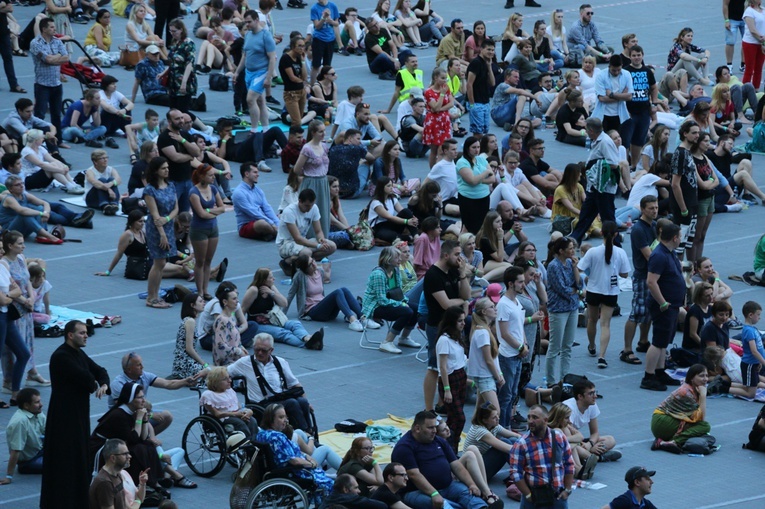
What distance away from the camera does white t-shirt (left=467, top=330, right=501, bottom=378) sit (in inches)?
550

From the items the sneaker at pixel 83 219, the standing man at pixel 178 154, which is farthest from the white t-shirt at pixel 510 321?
the sneaker at pixel 83 219

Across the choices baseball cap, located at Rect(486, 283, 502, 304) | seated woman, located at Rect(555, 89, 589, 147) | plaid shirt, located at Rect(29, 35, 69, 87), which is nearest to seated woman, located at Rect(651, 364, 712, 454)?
baseball cap, located at Rect(486, 283, 502, 304)

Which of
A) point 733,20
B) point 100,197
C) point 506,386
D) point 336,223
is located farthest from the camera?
point 733,20

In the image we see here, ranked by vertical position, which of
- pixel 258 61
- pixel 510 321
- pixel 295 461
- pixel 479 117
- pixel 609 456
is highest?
pixel 258 61

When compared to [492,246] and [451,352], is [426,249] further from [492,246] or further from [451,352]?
[451,352]

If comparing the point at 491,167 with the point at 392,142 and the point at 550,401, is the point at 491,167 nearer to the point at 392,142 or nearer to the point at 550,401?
the point at 392,142

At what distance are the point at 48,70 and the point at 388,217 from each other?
655cm

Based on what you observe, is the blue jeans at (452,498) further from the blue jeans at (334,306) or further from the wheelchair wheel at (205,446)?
the blue jeans at (334,306)

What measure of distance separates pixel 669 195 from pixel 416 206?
126 inches

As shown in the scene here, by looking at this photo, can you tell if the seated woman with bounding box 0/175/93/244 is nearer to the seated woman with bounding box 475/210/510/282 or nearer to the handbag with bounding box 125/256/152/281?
the handbag with bounding box 125/256/152/281

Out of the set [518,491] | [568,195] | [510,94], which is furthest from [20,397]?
[510,94]

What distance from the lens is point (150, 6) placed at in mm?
31172

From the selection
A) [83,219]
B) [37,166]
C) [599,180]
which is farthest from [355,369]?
[37,166]

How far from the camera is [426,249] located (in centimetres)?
1756
